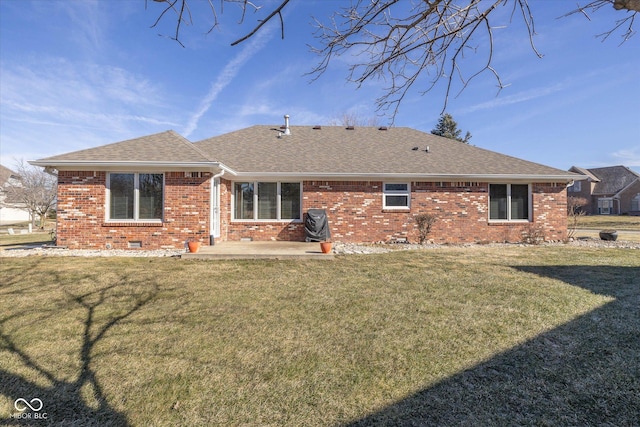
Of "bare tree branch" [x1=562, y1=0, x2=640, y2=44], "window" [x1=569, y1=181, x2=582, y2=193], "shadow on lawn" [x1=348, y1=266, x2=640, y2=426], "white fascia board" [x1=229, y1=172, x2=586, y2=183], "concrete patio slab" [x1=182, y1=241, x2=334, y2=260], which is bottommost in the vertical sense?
"shadow on lawn" [x1=348, y1=266, x2=640, y2=426]

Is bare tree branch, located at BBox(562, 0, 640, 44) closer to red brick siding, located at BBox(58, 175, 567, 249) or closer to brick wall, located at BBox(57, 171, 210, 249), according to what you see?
red brick siding, located at BBox(58, 175, 567, 249)

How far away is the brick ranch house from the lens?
9805 millimetres

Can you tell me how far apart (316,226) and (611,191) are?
4951cm

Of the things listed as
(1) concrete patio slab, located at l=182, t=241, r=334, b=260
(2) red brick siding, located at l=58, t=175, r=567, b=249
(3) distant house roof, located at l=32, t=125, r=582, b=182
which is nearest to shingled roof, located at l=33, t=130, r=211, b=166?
(3) distant house roof, located at l=32, t=125, r=582, b=182

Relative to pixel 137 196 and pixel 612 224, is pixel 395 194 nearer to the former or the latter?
pixel 137 196

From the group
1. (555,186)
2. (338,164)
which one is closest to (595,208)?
(555,186)

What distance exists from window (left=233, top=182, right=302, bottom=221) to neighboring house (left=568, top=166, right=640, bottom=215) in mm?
44653

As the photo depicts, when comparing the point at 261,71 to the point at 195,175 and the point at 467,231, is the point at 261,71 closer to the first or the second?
the point at 195,175

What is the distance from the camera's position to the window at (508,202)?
1217cm

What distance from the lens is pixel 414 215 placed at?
39.3 feet

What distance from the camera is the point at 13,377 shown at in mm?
2799

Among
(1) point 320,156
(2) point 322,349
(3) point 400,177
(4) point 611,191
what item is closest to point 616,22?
(2) point 322,349

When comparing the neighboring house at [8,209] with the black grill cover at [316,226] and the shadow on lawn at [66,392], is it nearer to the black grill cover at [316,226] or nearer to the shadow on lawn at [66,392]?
the black grill cover at [316,226]

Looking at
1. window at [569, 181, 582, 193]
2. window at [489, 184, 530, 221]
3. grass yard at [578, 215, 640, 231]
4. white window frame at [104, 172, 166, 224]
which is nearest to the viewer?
white window frame at [104, 172, 166, 224]
